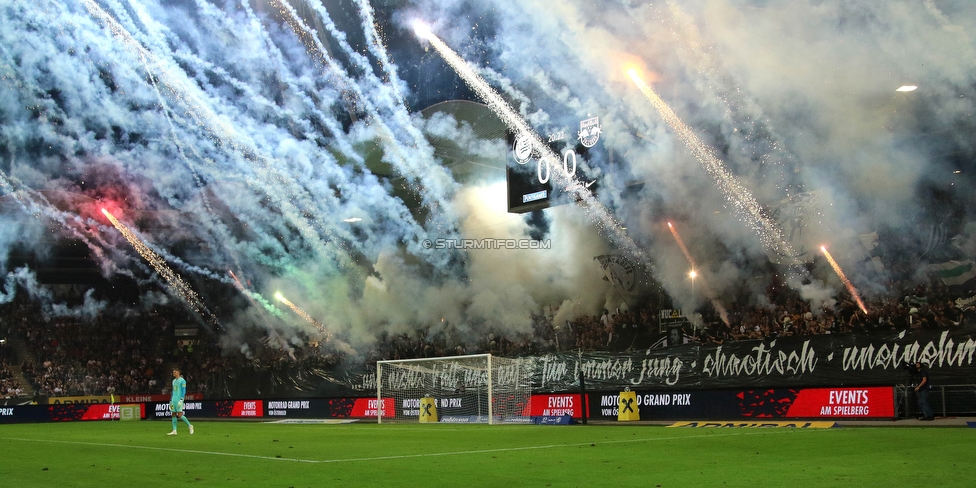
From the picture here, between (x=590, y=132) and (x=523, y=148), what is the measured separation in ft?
8.24

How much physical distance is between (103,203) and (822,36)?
34.3 metres

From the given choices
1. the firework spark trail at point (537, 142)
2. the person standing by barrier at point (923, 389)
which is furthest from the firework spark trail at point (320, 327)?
the person standing by barrier at point (923, 389)

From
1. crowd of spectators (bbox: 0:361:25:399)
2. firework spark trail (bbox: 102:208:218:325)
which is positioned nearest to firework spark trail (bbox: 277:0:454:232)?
firework spark trail (bbox: 102:208:218:325)

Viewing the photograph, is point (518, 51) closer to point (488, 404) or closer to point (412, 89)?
point (412, 89)

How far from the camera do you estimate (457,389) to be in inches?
1157

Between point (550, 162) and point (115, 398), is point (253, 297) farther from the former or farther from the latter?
point (550, 162)

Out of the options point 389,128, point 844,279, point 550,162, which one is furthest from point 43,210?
point 844,279

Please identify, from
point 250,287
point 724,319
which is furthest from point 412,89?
point 250,287

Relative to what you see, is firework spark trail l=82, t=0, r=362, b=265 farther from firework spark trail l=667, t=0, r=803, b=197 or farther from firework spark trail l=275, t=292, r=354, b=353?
firework spark trail l=667, t=0, r=803, b=197

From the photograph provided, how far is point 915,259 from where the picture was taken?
86.6ft

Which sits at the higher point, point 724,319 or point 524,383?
point 724,319

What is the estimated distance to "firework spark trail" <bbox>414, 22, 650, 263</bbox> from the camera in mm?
26547

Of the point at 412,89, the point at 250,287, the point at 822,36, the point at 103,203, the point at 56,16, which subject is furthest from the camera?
the point at 250,287

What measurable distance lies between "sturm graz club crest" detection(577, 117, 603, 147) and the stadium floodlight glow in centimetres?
689
